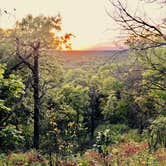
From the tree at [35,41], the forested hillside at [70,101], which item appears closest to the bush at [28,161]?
the forested hillside at [70,101]

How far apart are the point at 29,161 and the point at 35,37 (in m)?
12.4

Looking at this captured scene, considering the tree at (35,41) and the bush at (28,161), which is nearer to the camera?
the bush at (28,161)

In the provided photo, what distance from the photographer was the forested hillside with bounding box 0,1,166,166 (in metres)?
9.67

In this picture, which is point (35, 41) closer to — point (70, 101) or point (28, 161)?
point (28, 161)

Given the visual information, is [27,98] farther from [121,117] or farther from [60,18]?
[121,117]

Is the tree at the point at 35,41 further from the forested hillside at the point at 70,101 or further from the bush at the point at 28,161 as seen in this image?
the bush at the point at 28,161

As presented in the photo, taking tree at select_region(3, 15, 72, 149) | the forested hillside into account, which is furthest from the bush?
tree at select_region(3, 15, 72, 149)

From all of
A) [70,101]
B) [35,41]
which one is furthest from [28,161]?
[70,101]

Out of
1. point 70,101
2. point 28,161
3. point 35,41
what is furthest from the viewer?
point 70,101

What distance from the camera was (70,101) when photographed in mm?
51156

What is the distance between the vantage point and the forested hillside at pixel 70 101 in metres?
9.67

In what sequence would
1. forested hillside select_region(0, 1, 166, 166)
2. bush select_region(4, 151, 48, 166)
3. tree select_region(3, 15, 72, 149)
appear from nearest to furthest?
forested hillside select_region(0, 1, 166, 166) → bush select_region(4, 151, 48, 166) → tree select_region(3, 15, 72, 149)

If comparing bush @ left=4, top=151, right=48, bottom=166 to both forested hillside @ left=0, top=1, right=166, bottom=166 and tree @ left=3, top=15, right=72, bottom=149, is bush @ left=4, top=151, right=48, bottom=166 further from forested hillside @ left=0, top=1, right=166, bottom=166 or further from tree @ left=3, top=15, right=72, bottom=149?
tree @ left=3, top=15, right=72, bottom=149

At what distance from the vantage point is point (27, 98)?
91.2ft
